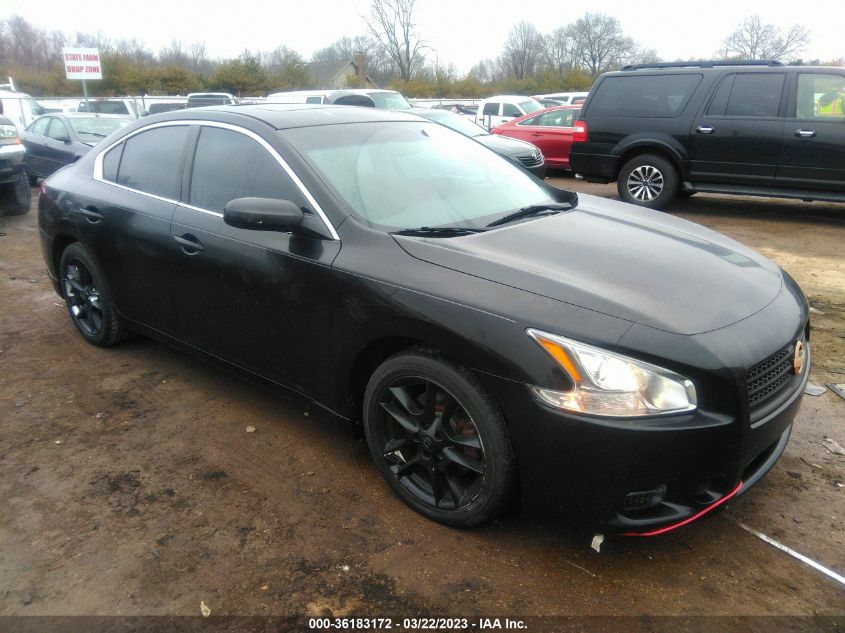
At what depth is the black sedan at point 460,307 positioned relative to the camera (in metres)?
2.13

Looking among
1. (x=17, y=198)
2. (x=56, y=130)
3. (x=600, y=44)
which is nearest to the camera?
(x=17, y=198)

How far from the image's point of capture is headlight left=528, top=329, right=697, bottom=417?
2.10 m

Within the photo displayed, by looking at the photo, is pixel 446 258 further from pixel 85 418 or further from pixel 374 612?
pixel 85 418

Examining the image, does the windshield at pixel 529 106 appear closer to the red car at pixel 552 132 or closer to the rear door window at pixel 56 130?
the red car at pixel 552 132

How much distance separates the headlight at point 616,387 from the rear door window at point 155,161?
247 cm

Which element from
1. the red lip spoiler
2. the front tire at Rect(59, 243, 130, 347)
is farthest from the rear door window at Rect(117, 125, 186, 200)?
the red lip spoiler

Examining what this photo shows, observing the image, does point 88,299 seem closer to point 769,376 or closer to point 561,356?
point 561,356

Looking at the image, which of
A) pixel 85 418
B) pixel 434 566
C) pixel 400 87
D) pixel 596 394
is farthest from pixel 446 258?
pixel 400 87

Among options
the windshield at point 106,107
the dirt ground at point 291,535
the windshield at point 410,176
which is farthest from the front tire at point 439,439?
the windshield at point 106,107

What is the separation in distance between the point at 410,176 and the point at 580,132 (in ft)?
22.7

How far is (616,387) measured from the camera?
211cm

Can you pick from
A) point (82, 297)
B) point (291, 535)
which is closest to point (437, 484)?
point (291, 535)

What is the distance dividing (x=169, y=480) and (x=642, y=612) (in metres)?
2.12

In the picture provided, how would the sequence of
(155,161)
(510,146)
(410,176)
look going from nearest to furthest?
(410,176) < (155,161) < (510,146)
